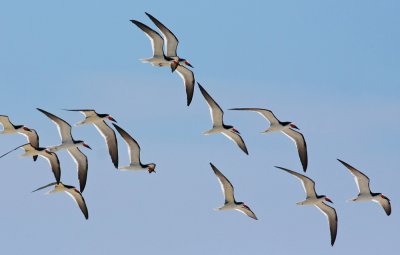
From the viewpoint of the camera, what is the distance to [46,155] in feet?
219

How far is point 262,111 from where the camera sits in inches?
2603

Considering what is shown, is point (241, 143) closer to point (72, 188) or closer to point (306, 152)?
point (306, 152)

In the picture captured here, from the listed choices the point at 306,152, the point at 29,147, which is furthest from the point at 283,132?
Answer: the point at 29,147

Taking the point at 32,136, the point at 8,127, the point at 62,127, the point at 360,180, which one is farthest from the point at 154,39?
the point at 360,180

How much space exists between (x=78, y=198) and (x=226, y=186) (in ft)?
21.4

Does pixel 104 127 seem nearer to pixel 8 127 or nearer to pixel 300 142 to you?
pixel 8 127

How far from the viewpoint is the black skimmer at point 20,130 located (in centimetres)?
6544

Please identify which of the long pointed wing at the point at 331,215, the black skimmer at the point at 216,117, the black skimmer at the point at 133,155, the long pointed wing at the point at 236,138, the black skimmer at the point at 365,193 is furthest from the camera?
the long pointed wing at the point at 236,138

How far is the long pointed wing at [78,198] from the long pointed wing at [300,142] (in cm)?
900

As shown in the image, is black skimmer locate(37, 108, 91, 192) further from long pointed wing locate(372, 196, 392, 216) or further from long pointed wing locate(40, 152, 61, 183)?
long pointed wing locate(372, 196, 392, 216)

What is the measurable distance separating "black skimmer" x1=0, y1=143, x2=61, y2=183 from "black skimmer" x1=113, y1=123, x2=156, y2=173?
3087 millimetres

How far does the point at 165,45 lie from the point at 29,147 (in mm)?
6930

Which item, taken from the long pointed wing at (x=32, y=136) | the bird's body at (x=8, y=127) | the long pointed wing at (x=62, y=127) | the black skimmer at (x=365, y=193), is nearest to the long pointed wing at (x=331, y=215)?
the black skimmer at (x=365, y=193)

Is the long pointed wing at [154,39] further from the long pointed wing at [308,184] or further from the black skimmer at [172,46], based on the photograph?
the long pointed wing at [308,184]
